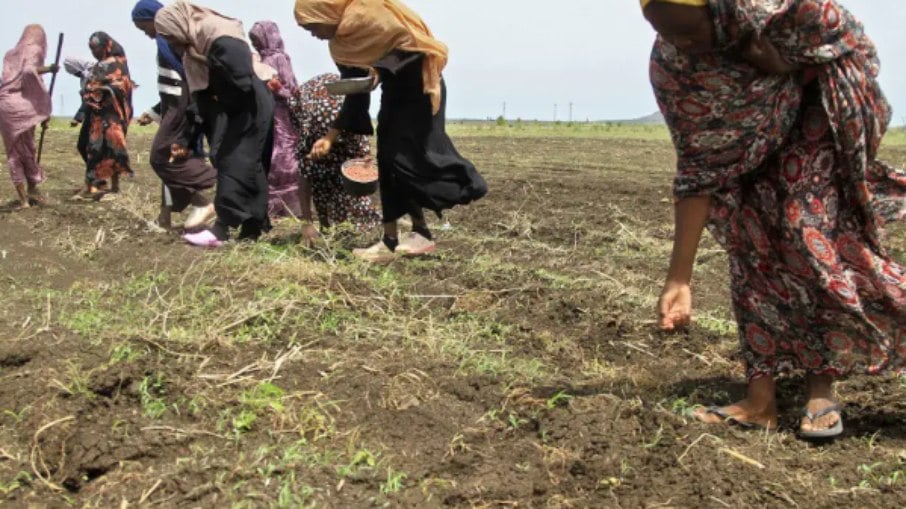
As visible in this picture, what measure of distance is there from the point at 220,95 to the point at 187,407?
3356mm

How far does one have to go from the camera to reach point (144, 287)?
440 cm

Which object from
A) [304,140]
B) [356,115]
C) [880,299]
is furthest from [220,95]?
[880,299]

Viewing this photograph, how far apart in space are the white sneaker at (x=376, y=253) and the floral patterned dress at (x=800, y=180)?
8.95 feet

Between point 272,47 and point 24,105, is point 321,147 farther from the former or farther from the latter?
A: point 24,105

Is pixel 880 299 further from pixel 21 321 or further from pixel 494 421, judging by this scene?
pixel 21 321

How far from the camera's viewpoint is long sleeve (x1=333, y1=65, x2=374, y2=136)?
531 cm

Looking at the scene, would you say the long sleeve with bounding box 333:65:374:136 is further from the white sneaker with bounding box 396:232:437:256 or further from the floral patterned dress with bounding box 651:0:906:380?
the floral patterned dress with bounding box 651:0:906:380

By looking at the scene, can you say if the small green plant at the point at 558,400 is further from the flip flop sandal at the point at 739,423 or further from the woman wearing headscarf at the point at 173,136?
the woman wearing headscarf at the point at 173,136

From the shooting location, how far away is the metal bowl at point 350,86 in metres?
5.11

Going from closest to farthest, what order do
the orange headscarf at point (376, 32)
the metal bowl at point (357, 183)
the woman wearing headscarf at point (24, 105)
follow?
the orange headscarf at point (376, 32)
the metal bowl at point (357, 183)
the woman wearing headscarf at point (24, 105)

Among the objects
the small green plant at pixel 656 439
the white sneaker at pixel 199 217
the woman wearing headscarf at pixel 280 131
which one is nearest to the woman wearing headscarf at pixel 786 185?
the small green plant at pixel 656 439

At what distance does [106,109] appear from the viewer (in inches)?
341

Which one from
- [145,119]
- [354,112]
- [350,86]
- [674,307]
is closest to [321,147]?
[354,112]

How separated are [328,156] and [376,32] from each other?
42.5 inches
